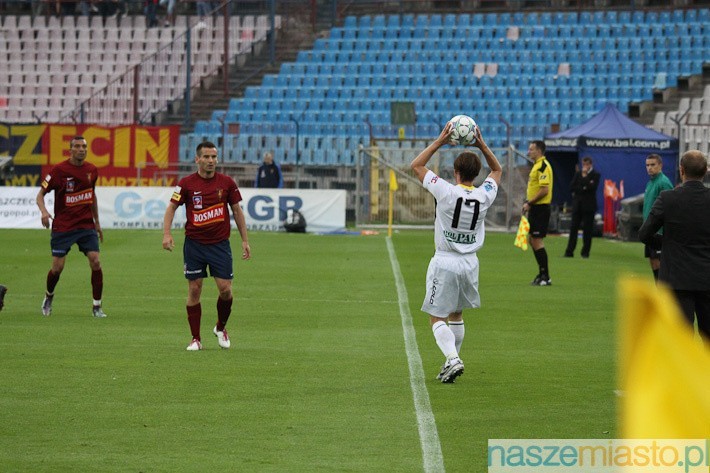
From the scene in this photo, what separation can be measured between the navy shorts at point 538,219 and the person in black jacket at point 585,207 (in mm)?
5668

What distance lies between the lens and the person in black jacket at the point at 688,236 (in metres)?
9.24

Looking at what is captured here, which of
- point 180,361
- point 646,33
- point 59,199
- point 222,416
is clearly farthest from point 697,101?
point 222,416

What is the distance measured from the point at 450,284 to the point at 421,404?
1150 millimetres

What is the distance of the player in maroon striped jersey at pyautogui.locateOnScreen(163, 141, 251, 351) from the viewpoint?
1179cm

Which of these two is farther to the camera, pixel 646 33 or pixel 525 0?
pixel 525 0

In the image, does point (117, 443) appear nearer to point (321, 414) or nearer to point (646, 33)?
point (321, 414)

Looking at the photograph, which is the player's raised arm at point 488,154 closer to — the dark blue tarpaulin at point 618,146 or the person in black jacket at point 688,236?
the person in black jacket at point 688,236

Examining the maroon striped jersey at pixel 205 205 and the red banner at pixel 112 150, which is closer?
the maroon striped jersey at pixel 205 205

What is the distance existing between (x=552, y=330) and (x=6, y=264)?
11390 mm

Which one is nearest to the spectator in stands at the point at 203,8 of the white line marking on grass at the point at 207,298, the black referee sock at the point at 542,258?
the black referee sock at the point at 542,258

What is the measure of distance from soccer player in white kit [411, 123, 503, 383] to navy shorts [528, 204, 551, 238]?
9.53m

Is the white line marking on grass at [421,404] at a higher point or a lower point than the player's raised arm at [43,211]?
lower

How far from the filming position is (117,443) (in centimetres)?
764

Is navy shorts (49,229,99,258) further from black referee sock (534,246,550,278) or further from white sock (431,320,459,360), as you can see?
black referee sock (534,246,550,278)
